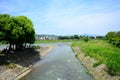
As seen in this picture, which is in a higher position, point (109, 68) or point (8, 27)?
point (8, 27)

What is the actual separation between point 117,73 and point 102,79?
7.49 ft

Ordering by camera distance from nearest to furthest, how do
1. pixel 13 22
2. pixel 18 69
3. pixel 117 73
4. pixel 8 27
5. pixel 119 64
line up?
pixel 117 73, pixel 119 64, pixel 18 69, pixel 8 27, pixel 13 22

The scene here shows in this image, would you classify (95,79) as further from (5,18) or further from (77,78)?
(5,18)

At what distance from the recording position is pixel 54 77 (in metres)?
31.4

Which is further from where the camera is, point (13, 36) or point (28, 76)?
point (13, 36)

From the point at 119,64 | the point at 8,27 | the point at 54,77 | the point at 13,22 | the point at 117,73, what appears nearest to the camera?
the point at 117,73

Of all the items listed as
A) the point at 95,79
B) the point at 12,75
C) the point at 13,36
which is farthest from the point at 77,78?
the point at 13,36

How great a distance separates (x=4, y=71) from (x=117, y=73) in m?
16.9

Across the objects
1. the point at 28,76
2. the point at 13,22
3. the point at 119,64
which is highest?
the point at 13,22

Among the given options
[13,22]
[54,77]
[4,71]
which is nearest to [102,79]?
[54,77]

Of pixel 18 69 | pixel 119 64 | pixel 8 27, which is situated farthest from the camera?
pixel 8 27

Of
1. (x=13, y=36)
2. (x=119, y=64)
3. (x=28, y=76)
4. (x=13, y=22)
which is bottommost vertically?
(x=28, y=76)

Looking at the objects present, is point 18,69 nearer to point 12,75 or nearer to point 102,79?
point 12,75

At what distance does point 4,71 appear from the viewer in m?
32.7
